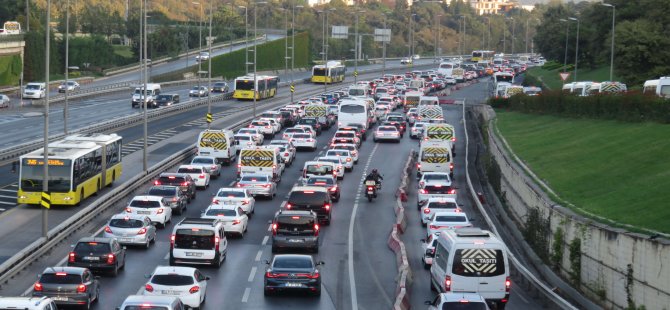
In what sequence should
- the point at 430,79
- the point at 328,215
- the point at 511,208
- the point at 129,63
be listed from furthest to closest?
the point at 129,63 → the point at 430,79 → the point at 511,208 → the point at 328,215

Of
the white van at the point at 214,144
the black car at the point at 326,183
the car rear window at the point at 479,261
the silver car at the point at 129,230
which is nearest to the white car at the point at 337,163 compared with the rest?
the white van at the point at 214,144

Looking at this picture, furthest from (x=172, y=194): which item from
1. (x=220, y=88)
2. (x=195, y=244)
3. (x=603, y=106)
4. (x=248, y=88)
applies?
(x=220, y=88)

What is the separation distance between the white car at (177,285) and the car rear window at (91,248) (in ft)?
15.4

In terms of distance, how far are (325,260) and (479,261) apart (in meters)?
10.6

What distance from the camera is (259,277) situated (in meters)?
36.8

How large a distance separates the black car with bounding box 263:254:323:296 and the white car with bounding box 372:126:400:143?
46.2 meters

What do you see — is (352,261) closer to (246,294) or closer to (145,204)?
(246,294)

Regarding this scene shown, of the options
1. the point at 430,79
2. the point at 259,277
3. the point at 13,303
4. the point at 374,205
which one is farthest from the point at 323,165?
the point at 430,79

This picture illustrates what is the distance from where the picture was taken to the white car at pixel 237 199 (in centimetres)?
4800

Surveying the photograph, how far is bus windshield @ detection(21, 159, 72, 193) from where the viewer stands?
47.9 meters

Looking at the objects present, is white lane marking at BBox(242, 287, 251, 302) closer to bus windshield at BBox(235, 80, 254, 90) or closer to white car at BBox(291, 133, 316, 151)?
white car at BBox(291, 133, 316, 151)

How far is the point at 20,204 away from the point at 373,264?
17468mm

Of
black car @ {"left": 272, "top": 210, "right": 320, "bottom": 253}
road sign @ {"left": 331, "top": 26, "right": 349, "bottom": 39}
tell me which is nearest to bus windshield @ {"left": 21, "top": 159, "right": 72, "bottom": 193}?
black car @ {"left": 272, "top": 210, "right": 320, "bottom": 253}

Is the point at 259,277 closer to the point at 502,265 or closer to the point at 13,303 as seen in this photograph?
the point at 502,265
